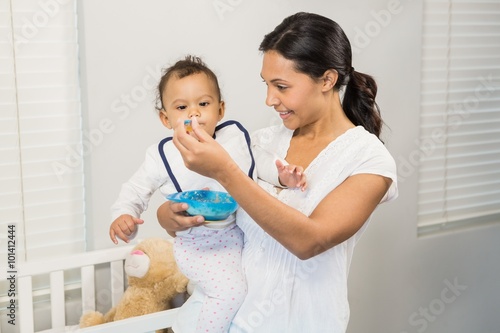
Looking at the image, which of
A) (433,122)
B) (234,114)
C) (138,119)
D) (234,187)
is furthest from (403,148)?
(234,187)

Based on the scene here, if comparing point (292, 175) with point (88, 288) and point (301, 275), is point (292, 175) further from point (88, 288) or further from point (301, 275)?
point (88, 288)

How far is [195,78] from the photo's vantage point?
1346 millimetres

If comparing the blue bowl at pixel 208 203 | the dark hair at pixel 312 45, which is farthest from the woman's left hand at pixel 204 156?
the dark hair at pixel 312 45

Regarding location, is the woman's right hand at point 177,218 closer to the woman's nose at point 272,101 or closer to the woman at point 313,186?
the woman at point 313,186

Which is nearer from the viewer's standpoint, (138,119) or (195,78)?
(195,78)

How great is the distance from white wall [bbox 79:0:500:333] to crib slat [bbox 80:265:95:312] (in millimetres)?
86

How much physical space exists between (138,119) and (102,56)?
21cm

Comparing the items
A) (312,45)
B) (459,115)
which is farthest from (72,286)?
(459,115)

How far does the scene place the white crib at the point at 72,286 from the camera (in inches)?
71.8

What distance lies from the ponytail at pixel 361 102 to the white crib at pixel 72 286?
2.29 ft

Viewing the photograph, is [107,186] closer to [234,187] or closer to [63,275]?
[63,275]

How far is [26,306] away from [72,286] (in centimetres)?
22

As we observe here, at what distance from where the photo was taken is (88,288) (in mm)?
1980

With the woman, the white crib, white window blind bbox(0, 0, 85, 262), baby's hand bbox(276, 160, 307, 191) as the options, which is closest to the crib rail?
the white crib
